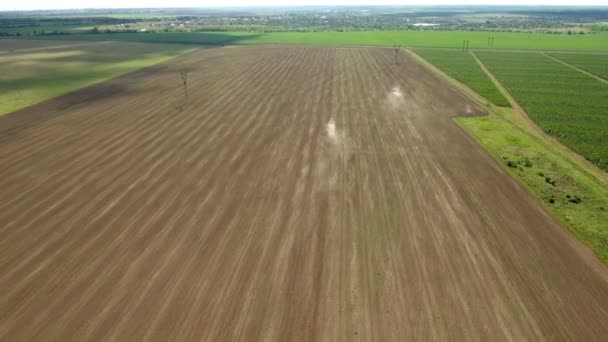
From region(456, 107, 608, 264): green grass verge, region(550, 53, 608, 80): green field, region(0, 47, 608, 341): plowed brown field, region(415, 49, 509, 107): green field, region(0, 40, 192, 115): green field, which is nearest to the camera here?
region(0, 47, 608, 341): plowed brown field

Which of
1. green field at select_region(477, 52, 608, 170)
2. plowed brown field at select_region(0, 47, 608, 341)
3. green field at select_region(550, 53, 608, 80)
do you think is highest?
green field at select_region(550, 53, 608, 80)

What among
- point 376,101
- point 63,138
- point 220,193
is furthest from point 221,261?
point 376,101

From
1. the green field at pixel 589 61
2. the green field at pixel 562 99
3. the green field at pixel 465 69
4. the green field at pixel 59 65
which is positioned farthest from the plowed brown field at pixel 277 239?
the green field at pixel 589 61

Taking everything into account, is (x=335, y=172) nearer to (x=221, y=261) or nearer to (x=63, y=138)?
(x=221, y=261)

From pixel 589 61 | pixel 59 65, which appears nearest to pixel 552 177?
pixel 589 61

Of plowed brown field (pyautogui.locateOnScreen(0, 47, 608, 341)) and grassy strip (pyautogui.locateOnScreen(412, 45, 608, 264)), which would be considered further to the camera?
grassy strip (pyautogui.locateOnScreen(412, 45, 608, 264))

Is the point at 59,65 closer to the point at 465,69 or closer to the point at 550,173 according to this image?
the point at 465,69

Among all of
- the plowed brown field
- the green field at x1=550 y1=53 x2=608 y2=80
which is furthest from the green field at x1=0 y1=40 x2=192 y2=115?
the green field at x1=550 y1=53 x2=608 y2=80

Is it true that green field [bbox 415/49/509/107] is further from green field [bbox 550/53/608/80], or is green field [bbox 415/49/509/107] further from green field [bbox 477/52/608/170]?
green field [bbox 550/53/608/80]
